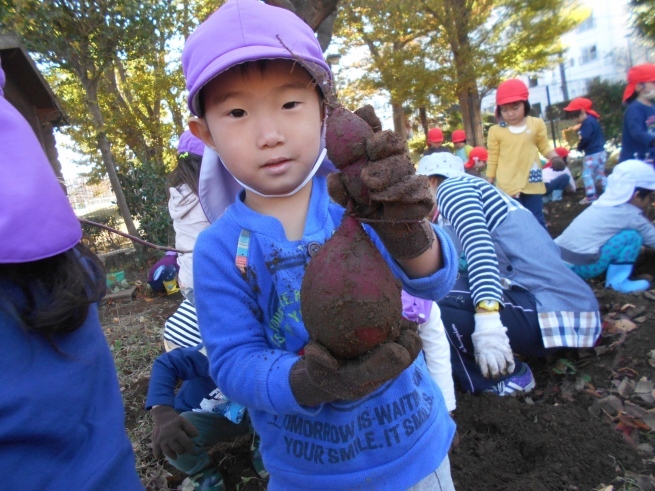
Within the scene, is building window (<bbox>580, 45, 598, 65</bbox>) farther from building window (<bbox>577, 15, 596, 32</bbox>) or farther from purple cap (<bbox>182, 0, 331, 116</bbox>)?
purple cap (<bbox>182, 0, 331, 116</bbox>)

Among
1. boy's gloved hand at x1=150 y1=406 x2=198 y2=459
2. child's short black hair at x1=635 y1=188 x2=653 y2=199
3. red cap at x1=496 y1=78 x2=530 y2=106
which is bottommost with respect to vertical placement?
boy's gloved hand at x1=150 y1=406 x2=198 y2=459

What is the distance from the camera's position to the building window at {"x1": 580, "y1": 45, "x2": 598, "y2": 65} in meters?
36.4

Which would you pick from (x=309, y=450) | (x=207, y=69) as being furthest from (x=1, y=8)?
(x=309, y=450)

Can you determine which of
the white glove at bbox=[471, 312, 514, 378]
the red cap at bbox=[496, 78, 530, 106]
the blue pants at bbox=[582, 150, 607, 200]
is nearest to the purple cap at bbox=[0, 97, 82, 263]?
the white glove at bbox=[471, 312, 514, 378]

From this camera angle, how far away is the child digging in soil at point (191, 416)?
7.48 ft

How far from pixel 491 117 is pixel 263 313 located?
28.8m

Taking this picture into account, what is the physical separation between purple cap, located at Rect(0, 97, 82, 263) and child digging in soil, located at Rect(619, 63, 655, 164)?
6.89 metres

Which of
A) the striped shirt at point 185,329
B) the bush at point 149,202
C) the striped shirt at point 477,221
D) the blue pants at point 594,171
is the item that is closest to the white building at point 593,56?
the blue pants at point 594,171

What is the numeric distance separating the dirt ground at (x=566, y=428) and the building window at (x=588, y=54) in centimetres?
3963

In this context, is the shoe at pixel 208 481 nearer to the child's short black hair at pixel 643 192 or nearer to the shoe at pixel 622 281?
the shoe at pixel 622 281

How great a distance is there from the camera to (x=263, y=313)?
1418mm

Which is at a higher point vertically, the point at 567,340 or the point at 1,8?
the point at 1,8

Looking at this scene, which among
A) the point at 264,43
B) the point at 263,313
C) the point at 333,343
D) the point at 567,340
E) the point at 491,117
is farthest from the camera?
the point at 491,117

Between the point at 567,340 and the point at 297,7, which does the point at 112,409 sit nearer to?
the point at 567,340
